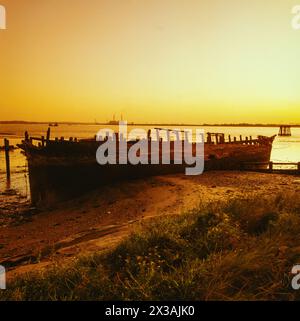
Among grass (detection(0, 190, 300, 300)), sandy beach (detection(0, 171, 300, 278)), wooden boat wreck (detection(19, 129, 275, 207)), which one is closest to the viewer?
grass (detection(0, 190, 300, 300))

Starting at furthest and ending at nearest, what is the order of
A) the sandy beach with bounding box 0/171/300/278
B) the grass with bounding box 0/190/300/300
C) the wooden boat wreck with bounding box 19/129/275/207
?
the wooden boat wreck with bounding box 19/129/275/207 → the sandy beach with bounding box 0/171/300/278 → the grass with bounding box 0/190/300/300

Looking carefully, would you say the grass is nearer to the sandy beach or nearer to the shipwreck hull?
the sandy beach

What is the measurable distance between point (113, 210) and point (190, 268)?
8.65m

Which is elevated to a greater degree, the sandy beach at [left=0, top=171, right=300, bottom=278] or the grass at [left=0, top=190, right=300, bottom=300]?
the grass at [left=0, top=190, right=300, bottom=300]

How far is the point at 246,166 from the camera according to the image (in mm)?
22141

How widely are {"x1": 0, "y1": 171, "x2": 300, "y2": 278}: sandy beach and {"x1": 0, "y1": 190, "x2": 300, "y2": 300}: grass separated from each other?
159 cm

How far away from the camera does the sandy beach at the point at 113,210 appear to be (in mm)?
8359

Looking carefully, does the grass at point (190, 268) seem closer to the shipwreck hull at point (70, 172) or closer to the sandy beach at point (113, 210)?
the sandy beach at point (113, 210)

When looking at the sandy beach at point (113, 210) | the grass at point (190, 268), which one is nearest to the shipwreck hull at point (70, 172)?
the sandy beach at point (113, 210)

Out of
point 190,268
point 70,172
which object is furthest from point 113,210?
point 190,268

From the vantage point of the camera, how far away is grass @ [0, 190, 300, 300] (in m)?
4.27

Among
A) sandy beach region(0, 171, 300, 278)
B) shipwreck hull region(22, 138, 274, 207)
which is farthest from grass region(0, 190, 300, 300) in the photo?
shipwreck hull region(22, 138, 274, 207)
